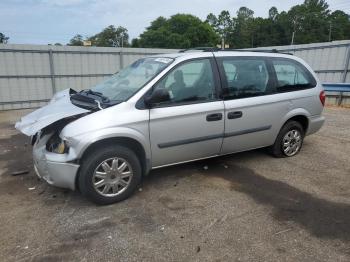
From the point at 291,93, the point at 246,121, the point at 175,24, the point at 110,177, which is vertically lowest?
the point at 110,177

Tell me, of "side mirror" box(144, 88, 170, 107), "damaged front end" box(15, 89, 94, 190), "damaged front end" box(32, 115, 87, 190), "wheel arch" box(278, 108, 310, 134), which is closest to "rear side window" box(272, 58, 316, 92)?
"wheel arch" box(278, 108, 310, 134)

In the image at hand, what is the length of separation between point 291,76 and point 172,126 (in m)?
2.41

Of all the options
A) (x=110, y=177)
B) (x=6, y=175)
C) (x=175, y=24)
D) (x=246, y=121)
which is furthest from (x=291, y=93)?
(x=175, y=24)

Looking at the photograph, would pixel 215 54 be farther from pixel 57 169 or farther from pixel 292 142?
pixel 57 169

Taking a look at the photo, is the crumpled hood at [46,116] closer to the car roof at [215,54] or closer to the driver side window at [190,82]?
the driver side window at [190,82]

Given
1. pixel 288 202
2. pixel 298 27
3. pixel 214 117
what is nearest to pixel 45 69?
pixel 214 117

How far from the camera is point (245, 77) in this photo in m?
4.62

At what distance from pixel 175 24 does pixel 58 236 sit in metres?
73.2

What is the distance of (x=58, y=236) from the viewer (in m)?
3.15

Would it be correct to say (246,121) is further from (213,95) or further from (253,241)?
(253,241)

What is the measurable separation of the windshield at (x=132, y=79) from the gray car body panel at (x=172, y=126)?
13cm

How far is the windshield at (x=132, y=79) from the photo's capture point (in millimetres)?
3957

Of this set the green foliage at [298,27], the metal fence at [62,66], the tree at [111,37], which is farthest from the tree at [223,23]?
the metal fence at [62,66]

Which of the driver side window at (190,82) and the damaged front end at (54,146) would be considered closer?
the damaged front end at (54,146)
